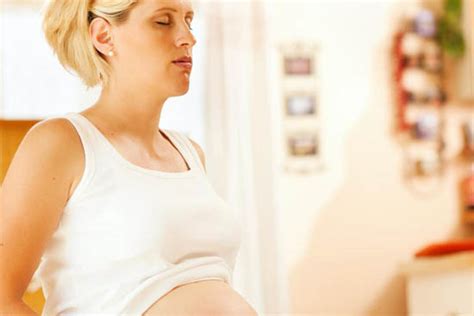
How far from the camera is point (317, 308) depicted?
4.19 meters

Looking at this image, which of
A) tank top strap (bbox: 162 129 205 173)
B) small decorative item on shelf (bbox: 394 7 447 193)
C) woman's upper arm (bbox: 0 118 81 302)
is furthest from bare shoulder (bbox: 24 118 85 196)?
small decorative item on shelf (bbox: 394 7 447 193)

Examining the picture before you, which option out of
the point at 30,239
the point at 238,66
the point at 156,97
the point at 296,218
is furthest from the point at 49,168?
the point at 296,218

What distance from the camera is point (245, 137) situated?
391 centimetres

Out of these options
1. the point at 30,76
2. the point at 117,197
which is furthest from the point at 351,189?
the point at 117,197

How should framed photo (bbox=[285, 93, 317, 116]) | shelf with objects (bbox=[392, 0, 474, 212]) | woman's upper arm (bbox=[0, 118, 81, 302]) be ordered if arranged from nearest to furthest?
woman's upper arm (bbox=[0, 118, 81, 302]) → framed photo (bbox=[285, 93, 317, 116]) → shelf with objects (bbox=[392, 0, 474, 212])

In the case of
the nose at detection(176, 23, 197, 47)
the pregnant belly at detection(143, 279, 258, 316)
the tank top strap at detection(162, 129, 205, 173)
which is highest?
the nose at detection(176, 23, 197, 47)

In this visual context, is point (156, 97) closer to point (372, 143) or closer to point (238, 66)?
point (238, 66)

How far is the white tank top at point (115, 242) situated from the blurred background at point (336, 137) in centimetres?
266

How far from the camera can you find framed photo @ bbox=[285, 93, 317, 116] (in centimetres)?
417

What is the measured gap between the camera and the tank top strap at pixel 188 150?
1.37m

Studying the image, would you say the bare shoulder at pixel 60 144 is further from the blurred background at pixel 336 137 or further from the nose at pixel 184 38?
the blurred background at pixel 336 137

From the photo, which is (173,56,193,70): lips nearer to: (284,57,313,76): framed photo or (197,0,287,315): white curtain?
(197,0,287,315): white curtain

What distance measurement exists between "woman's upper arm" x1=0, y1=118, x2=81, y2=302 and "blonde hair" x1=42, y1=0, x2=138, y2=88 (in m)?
0.19

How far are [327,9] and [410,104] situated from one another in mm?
681
